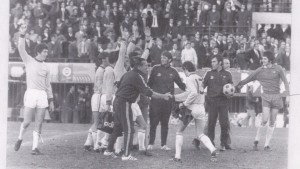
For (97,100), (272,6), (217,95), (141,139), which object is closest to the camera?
(141,139)

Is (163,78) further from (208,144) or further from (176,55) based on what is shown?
(176,55)

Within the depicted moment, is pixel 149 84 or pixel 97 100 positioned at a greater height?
pixel 149 84

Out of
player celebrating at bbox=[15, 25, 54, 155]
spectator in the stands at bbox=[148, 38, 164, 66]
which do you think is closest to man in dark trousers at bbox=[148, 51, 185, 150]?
player celebrating at bbox=[15, 25, 54, 155]

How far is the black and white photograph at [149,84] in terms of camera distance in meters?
11.8

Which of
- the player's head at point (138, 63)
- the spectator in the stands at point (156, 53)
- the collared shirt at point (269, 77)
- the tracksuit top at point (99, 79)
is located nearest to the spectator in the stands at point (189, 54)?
the spectator in the stands at point (156, 53)

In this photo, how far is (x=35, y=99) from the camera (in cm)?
1234

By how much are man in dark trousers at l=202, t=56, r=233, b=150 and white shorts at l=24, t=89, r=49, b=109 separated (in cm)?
345

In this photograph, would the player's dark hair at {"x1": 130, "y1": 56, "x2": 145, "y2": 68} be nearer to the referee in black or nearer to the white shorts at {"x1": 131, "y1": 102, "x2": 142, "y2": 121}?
the referee in black

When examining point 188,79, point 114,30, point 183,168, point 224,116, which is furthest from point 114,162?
point 114,30

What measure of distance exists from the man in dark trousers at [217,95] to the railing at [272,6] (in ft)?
33.2

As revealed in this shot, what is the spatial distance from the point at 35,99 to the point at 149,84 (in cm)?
268

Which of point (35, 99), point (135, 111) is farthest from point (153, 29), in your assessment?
point (35, 99)

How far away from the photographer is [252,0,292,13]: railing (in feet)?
76.7

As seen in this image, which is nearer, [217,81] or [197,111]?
[197,111]
